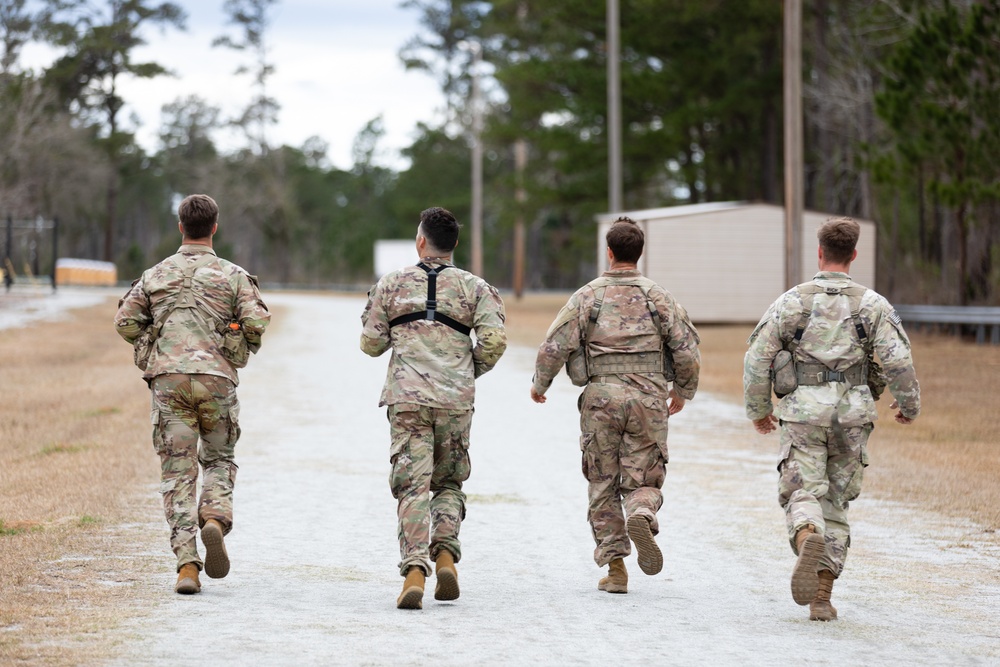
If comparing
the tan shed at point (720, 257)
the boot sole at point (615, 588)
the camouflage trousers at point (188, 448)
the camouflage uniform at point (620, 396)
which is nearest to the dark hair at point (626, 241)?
the camouflage uniform at point (620, 396)

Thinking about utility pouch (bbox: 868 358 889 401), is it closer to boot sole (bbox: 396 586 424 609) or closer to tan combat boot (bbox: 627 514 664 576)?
tan combat boot (bbox: 627 514 664 576)

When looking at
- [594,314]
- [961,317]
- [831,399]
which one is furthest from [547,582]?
[961,317]

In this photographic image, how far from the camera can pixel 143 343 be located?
6.88m

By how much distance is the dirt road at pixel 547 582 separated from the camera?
561 cm

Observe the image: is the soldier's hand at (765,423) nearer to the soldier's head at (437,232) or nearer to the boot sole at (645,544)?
the boot sole at (645,544)

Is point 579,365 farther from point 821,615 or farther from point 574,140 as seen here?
point 574,140

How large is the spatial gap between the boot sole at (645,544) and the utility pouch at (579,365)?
2.67 feet

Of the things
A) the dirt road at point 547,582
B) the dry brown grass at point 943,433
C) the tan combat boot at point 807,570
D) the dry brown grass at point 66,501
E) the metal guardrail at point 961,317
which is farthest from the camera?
the metal guardrail at point 961,317

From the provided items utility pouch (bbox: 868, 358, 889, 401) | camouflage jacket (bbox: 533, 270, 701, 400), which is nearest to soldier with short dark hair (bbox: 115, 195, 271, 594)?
camouflage jacket (bbox: 533, 270, 701, 400)

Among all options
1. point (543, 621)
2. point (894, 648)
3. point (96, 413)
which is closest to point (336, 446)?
point (96, 413)

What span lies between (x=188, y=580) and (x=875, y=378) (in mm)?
3393

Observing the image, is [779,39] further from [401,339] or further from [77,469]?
[401,339]

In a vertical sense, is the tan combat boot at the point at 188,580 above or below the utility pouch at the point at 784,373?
below

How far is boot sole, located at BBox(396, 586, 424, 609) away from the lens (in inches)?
247
